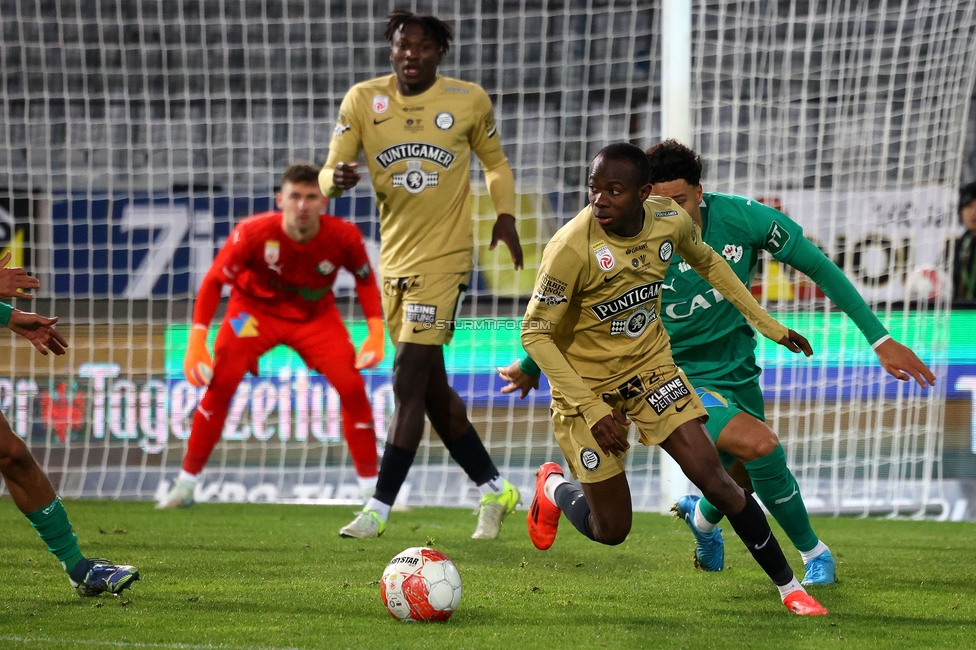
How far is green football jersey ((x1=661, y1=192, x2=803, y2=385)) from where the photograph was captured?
4230 mm

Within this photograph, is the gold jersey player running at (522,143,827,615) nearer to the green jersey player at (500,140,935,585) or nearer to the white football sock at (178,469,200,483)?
the green jersey player at (500,140,935,585)

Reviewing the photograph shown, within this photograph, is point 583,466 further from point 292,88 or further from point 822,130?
point 292,88

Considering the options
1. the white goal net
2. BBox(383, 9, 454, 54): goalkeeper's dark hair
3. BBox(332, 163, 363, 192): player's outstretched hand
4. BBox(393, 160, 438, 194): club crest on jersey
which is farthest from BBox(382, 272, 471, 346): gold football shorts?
the white goal net

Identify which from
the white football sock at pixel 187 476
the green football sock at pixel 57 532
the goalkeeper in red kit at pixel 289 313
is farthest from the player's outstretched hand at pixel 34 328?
the white football sock at pixel 187 476

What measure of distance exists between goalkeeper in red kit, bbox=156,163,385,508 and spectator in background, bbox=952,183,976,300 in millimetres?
4352

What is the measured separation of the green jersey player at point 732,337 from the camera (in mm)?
3986

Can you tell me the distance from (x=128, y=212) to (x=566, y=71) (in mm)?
3534

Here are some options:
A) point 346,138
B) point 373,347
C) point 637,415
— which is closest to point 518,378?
point 637,415

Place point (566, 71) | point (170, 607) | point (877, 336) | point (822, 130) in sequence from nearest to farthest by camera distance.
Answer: point (170, 607), point (877, 336), point (822, 130), point (566, 71)

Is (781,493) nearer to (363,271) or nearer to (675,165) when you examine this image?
(675,165)

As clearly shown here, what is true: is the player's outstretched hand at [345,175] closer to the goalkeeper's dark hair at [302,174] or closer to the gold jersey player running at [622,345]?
the gold jersey player running at [622,345]

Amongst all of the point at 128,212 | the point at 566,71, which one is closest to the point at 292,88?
the point at 128,212

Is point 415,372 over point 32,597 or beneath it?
over

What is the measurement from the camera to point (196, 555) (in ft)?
15.7
